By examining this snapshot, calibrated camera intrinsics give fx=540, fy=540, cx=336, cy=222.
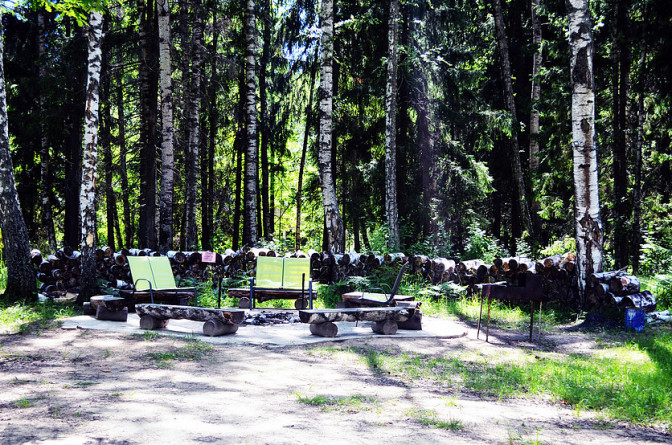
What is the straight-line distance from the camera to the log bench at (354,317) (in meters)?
7.95

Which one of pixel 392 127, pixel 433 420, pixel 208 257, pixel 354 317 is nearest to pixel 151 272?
pixel 208 257

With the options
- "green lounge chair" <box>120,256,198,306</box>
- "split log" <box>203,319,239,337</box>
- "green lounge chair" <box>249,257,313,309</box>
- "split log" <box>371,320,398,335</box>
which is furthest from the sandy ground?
"green lounge chair" <box>249,257,313,309</box>

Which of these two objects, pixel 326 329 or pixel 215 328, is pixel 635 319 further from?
pixel 215 328

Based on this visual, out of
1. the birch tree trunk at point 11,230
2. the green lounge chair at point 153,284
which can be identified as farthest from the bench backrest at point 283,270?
the birch tree trunk at point 11,230

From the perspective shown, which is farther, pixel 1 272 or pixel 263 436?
pixel 1 272

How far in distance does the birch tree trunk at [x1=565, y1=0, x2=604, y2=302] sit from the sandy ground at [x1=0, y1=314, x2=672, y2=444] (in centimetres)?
559

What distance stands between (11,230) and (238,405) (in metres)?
7.91

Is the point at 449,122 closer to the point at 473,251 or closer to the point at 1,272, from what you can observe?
the point at 473,251

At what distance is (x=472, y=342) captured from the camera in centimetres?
812

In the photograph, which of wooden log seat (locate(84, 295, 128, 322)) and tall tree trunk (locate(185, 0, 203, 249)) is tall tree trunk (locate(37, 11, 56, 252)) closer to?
tall tree trunk (locate(185, 0, 203, 249))

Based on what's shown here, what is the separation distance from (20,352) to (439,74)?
14.5 meters

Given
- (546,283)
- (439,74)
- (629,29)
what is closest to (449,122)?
(439,74)

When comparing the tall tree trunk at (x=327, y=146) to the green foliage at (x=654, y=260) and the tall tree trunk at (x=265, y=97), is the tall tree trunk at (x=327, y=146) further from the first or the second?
the green foliage at (x=654, y=260)

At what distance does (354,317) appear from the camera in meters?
8.13
